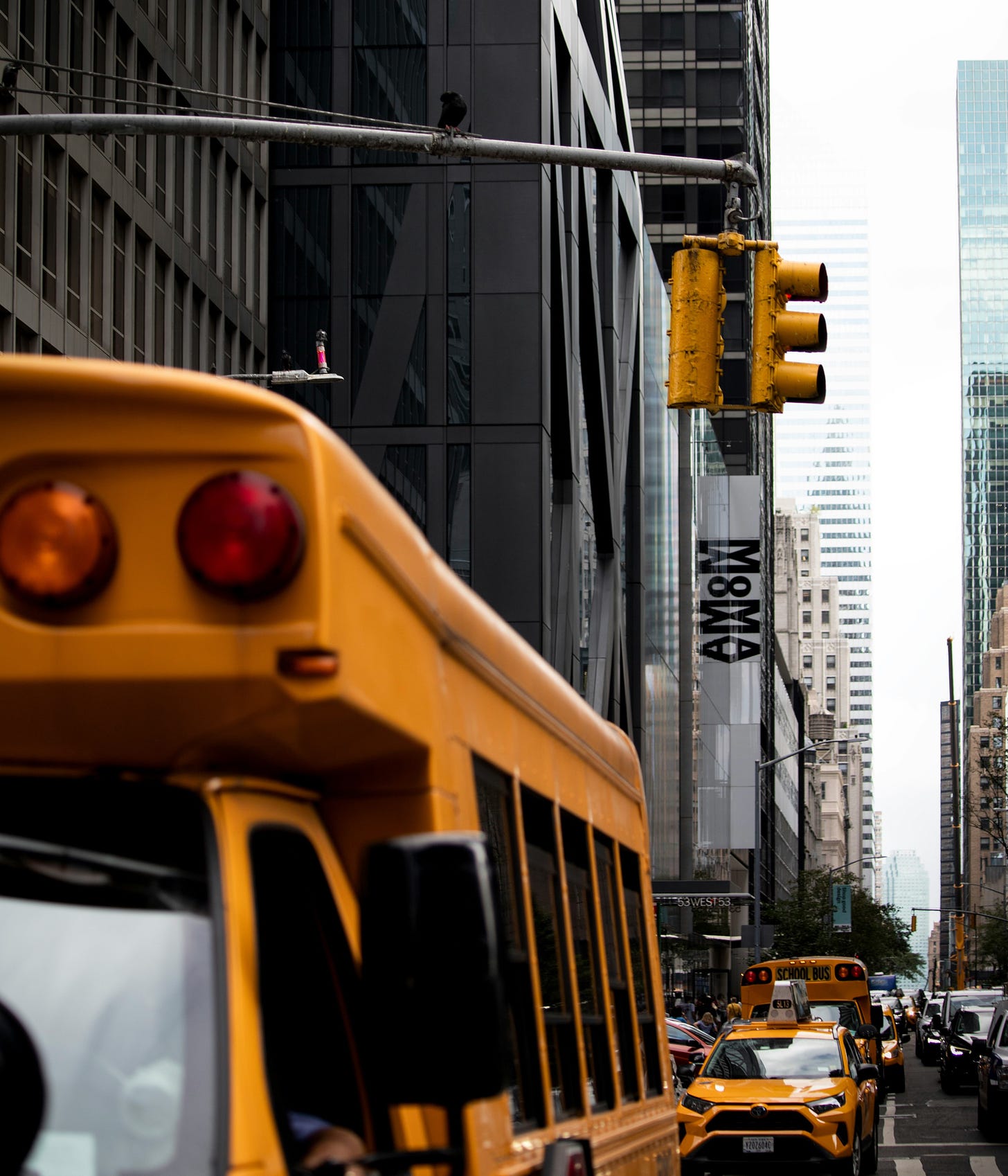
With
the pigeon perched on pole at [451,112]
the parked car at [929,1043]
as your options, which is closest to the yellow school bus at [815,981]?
the parked car at [929,1043]

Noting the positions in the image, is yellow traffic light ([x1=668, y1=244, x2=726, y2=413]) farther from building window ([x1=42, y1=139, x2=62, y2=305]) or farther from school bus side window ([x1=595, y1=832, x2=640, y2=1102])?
building window ([x1=42, y1=139, x2=62, y2=305])

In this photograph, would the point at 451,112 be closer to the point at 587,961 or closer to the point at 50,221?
the point at 587,961

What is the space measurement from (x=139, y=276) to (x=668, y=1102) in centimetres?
2408

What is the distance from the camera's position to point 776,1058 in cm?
1838

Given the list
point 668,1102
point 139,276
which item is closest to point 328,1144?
point 668,1102

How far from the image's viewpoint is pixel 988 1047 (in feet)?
75.3

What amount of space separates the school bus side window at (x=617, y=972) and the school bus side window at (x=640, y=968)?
0.31 metres

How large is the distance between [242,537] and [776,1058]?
53.3 feet

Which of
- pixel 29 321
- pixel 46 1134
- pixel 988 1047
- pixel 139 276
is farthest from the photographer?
pixel 139 276

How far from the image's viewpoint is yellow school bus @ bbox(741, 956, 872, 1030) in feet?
108

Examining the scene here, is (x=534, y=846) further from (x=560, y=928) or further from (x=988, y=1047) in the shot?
(x=988, y=1047)

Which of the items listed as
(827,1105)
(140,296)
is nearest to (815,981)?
(140,296)

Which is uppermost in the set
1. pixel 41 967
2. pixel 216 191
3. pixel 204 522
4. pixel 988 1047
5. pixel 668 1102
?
pixel 216 191

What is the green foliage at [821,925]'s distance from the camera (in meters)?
70.6
